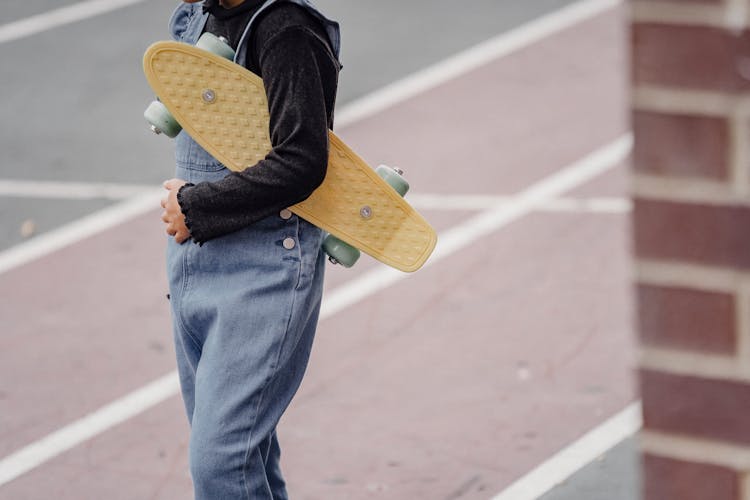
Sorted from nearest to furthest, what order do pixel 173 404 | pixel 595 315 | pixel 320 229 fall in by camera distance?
pixel 320 229
pixel 173 404
pixel 595 315

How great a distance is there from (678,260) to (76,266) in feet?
18.6

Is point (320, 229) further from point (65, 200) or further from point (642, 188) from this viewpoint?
point (65, 200)

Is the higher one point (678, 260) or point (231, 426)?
point (678, 260)

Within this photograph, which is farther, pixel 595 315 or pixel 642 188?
pixel 595 315

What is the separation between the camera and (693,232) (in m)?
1.61

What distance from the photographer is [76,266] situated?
6938mm

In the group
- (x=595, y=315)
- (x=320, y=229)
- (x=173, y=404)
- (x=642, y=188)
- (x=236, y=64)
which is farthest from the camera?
(x=595, y=315)

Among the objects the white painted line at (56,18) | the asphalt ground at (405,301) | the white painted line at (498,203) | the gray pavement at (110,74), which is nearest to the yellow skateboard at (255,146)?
the asphalt ground at (405,301)

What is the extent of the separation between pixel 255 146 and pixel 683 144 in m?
1.95

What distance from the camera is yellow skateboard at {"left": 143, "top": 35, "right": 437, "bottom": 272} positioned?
3.34 m

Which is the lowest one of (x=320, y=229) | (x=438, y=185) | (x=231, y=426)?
(x=438, y=185)

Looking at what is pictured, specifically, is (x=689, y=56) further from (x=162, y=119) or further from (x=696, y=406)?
(x=162, y=119)

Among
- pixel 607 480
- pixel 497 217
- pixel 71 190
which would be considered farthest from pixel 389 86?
pixel 607 480

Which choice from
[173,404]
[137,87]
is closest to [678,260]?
[173,404]
